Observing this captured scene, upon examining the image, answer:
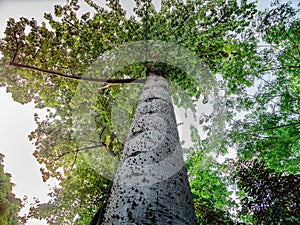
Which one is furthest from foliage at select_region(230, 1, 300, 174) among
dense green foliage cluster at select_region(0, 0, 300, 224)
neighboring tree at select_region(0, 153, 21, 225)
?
neighboring tree at select_region(0, 153, 21, 225)

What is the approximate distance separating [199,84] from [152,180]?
4137 mm

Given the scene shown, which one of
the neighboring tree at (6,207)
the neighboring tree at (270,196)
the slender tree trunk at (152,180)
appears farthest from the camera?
the neighboring tree at (6,207)

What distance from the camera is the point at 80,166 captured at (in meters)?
7.13

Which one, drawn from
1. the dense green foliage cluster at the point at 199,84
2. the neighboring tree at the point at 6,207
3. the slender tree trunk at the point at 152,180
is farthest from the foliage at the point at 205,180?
the neighboring tree at the point at 6,207

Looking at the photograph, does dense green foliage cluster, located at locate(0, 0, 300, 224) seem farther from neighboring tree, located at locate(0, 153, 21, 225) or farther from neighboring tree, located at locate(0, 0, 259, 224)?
neighboring tree, located at locate(0, 153, 21, 225)

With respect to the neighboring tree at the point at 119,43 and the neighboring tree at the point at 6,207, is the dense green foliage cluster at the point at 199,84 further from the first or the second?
the neighboring tree at the point at 6,207

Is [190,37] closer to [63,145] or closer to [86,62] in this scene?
[86,62]

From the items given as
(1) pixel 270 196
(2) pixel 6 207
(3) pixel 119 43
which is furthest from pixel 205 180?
(2) pixel 6 207

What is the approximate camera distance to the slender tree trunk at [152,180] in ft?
3.91

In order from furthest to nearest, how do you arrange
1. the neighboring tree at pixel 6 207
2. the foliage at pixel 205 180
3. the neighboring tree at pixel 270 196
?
1. the neighboring tree at pixel 6 207
2. the foliage at pixel 205 180
3. the neighboring tree at pixel 270 196

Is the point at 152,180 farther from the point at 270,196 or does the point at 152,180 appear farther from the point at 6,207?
the point at 6,207

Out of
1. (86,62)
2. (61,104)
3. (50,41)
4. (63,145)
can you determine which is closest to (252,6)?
(86,62)

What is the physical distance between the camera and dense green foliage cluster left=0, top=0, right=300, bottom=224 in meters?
4.42

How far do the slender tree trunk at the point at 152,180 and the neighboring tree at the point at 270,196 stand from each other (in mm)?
2758
